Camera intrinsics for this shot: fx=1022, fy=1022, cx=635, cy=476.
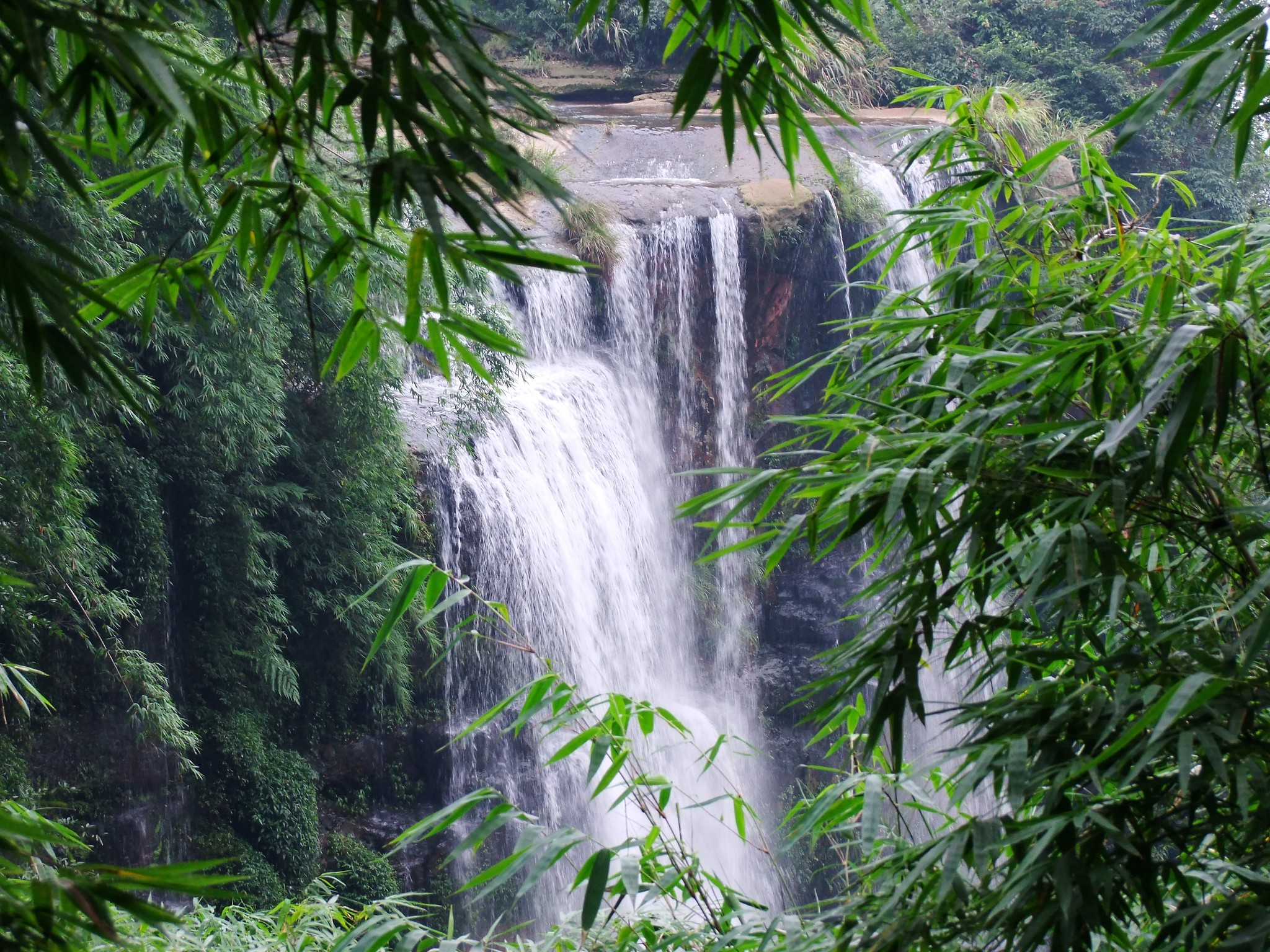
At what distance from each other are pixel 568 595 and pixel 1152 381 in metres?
6.44

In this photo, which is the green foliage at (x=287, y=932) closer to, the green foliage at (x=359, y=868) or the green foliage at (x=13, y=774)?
the green foliage at (x=13, y=774)

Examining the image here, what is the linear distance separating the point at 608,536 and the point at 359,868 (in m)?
3.02

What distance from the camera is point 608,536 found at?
320 inches

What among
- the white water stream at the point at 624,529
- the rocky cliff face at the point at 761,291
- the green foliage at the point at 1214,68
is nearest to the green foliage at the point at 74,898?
the green foliage at the point at 1214,68

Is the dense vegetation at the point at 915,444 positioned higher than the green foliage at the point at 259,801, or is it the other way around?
the dense vegetation at the point at 915,444

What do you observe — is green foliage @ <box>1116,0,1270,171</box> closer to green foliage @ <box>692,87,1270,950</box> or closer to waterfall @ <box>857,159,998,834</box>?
green foliage @ <box>692,87,1270,950</box>

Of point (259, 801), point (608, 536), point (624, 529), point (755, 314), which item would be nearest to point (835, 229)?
point (755, 314)

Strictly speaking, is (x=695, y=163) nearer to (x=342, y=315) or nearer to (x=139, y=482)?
(x=342, y=315)

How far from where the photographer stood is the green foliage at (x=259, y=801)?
6.10 m

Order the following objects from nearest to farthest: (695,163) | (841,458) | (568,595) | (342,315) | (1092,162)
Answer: (841,458), (1092,162), (342,315), (568,595), (695,163)

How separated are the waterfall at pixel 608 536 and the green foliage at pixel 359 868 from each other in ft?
2.29

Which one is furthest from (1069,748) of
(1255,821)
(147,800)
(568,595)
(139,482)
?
(568,595)

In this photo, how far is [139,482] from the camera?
5.58 meters

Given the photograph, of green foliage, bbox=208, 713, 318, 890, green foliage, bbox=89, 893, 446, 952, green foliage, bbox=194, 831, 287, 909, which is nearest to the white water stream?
green foliage, bbox=208, 713, 318, 890
